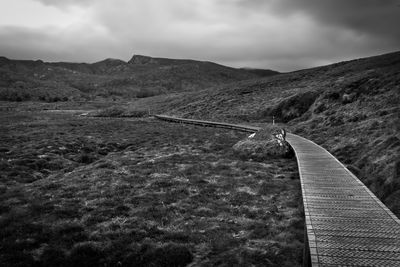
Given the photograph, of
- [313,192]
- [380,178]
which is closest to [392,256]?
[313,192]

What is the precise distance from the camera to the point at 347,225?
11.2 meters

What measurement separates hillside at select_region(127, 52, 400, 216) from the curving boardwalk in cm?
177

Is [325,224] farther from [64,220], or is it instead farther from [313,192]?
[64,220]

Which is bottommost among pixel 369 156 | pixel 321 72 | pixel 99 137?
pixel 99 137

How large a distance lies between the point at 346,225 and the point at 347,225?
31 millimetres

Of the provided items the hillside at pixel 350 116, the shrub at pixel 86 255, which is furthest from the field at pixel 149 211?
the hillside at pixel 350 116

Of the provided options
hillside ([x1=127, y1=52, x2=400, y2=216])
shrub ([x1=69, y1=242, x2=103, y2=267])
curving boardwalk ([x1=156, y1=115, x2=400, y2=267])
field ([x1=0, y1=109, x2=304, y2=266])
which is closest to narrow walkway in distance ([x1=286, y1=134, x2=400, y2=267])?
curving boardwalk ([x1=156, y1=115, x2=400, y2=267])

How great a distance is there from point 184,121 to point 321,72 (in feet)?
207

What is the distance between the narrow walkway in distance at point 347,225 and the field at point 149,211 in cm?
134

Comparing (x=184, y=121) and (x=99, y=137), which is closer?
(x=99, y=137)

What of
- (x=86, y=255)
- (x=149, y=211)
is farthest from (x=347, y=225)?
(x=86, y=255)

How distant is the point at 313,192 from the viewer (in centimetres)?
1529

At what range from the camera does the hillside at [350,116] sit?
19891 millimetres

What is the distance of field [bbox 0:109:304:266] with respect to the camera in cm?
1185
